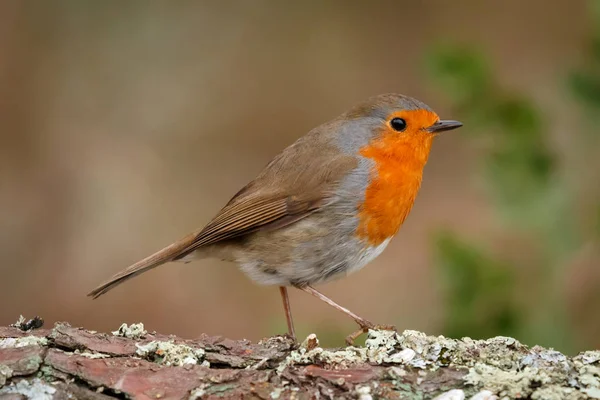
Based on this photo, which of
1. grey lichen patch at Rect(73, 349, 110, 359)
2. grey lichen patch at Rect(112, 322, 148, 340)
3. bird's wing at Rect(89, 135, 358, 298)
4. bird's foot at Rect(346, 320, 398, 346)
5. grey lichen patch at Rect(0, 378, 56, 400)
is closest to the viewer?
grey lichen patch at Rect(0, 378, 56, 400)

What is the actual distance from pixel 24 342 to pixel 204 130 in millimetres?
5508

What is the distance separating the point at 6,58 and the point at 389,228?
533 centimetres

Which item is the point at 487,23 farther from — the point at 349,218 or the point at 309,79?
the point at 349,218

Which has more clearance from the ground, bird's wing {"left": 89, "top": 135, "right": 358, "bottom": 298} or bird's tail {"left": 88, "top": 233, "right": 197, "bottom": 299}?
bird's wing {"left": 89, "top": 135, "right": 358, "bottom": 298}

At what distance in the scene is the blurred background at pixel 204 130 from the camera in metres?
6.51

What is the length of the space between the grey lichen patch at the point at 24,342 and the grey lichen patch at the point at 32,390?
0.67 ft

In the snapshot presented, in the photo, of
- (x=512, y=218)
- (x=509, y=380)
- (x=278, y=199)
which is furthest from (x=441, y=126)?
(x=509, y=380)

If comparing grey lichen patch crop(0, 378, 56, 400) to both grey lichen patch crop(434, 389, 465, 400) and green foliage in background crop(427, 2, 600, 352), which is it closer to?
grey lichen patch crop(434, 389, 465, 400)

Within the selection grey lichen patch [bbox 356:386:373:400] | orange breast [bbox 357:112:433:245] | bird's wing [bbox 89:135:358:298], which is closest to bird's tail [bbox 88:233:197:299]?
bird's wing [bbox 89:135:358:298]

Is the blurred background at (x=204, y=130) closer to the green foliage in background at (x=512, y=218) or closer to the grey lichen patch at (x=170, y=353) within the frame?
the green foliage in background at (x=512, y=218)

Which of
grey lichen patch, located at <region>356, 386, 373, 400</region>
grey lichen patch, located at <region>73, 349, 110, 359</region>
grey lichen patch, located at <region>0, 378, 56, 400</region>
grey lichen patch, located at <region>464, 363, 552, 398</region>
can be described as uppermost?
grey lichen patch, located at <region>464, 363, 552, 398</region>

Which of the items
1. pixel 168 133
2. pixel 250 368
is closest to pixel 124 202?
pixel 168 133

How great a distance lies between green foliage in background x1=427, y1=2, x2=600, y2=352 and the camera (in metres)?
3.72

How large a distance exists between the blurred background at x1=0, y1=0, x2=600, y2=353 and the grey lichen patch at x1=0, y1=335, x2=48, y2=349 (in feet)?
4.93
